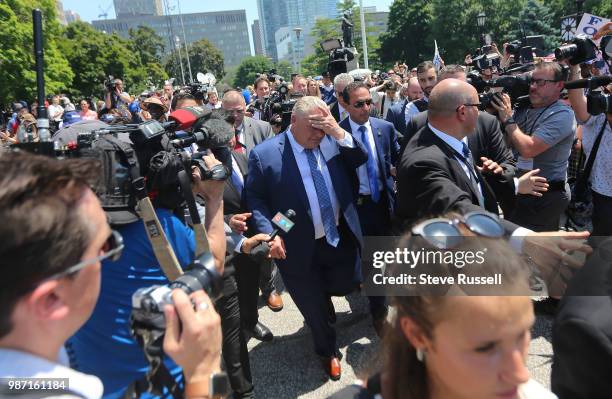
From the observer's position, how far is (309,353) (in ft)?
12.3

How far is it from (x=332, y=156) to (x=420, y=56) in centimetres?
5318

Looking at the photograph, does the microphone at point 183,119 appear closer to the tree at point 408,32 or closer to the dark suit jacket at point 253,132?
the dark suit jacket at point 253,132

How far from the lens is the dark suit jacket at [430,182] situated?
2.54 meters

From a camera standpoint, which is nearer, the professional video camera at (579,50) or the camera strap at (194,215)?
the camera strap at (194,215)

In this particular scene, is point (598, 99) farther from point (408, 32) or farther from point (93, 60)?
point (408, 32)

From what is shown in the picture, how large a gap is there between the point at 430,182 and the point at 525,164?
1803mm

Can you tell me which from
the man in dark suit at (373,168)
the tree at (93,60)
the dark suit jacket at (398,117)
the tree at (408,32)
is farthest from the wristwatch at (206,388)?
the tree at (408,32)

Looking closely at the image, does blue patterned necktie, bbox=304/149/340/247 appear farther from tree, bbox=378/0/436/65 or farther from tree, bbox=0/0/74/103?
tree, bbox=378/0/436/65

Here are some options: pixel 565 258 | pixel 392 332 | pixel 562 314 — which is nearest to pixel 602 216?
pixel 565 258

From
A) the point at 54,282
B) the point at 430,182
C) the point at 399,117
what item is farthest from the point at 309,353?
the point at 399,117

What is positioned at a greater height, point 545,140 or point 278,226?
point 545,140

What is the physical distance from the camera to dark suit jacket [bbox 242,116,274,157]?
5047 millimetres

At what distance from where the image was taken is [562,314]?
1373 millimetres

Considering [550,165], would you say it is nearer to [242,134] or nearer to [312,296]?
[312,296]
